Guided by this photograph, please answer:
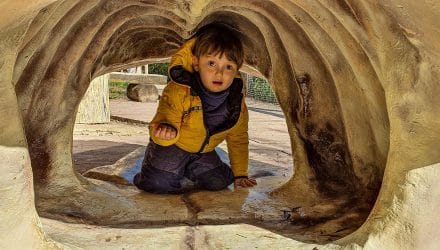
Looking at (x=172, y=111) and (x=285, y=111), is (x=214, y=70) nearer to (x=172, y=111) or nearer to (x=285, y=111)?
(x=172, y=111)

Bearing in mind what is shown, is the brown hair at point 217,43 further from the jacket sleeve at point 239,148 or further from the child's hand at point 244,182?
the child's hand at point 244,182

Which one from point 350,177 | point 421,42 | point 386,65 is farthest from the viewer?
point 350,177

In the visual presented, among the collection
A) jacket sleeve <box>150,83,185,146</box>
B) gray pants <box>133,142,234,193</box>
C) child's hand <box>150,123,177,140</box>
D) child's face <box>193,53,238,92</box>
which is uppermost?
child's face <box>193,53,238,92</box>

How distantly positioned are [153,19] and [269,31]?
23.9 inches

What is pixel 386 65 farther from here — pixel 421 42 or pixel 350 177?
pixel 350 177

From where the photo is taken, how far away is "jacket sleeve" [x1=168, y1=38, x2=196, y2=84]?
8.73ft

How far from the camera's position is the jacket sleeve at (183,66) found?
266 cm

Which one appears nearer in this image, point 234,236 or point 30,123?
point 234,236

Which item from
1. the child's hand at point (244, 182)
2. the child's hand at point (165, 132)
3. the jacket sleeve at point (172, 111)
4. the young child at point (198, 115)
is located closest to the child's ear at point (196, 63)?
the young child at point (198, 115)

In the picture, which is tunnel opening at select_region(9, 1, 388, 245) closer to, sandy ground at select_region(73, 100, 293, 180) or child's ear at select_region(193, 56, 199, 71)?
child's ear at select_region(193, 56, 199, 71)

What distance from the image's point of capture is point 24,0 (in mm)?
1249

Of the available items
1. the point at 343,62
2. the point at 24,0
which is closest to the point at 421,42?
the point at 343,62

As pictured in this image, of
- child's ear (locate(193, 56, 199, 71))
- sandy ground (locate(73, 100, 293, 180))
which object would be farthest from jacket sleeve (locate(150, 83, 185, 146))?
sandy ground (locate(73, 100, 293, 180))

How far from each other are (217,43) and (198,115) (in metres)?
0.35
